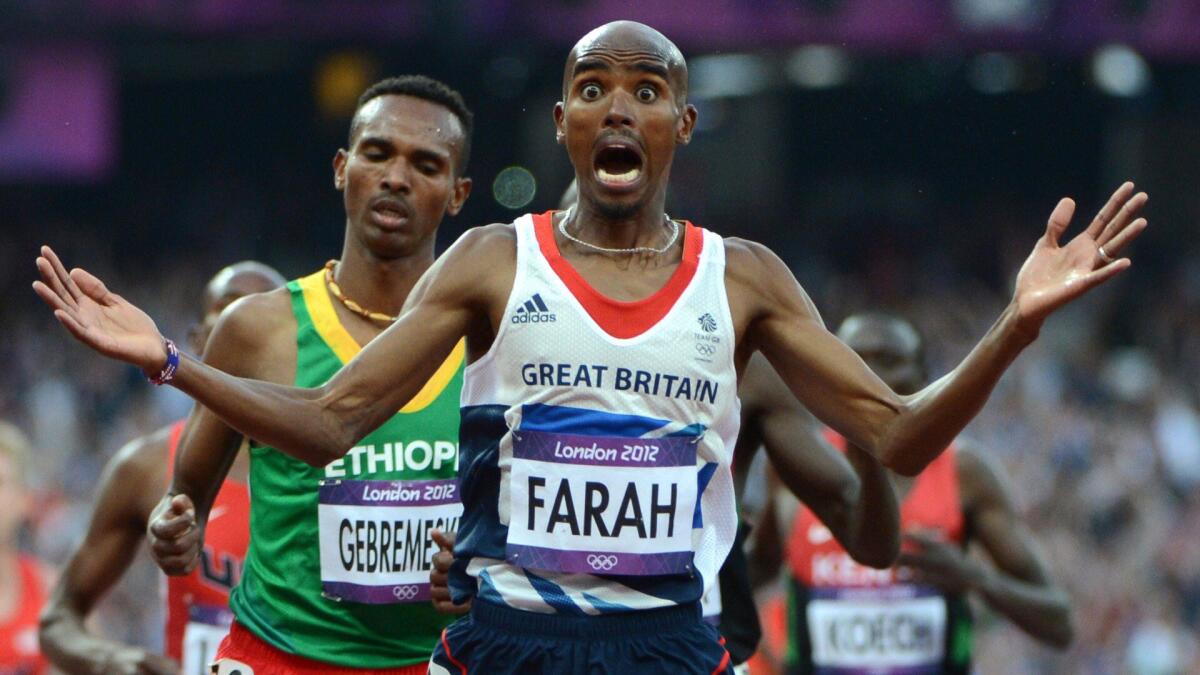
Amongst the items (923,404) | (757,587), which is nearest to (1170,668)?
(757,587)

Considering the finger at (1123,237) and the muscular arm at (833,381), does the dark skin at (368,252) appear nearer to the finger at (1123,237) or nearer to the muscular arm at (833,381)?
the muscular arm at (833,381)

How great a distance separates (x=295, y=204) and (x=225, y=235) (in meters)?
0.90

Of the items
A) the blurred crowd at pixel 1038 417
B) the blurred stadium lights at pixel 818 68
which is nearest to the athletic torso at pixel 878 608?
the blurred crowd at pixel 1038 417

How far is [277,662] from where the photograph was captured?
4680 mm

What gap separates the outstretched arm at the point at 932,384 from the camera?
3717 mm

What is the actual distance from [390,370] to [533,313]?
1.07 ft

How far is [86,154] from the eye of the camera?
54.5 feet

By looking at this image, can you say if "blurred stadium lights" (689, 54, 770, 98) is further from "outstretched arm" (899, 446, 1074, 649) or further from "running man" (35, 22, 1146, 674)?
"running man" (35, 22, 1146, 674)

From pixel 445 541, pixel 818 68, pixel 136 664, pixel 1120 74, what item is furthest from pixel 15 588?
pixel 1120 74

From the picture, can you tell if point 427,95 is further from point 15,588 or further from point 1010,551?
point 15,588

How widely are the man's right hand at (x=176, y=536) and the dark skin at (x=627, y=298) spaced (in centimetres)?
64

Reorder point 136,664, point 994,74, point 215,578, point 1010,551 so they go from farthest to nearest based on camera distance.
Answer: point 994,74 → point 1010,551 → point 215,578 → point 136,664

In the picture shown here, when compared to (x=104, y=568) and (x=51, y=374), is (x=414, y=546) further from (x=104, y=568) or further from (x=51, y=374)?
(x=51, y=374)

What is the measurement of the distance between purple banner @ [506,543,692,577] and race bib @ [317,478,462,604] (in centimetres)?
87
